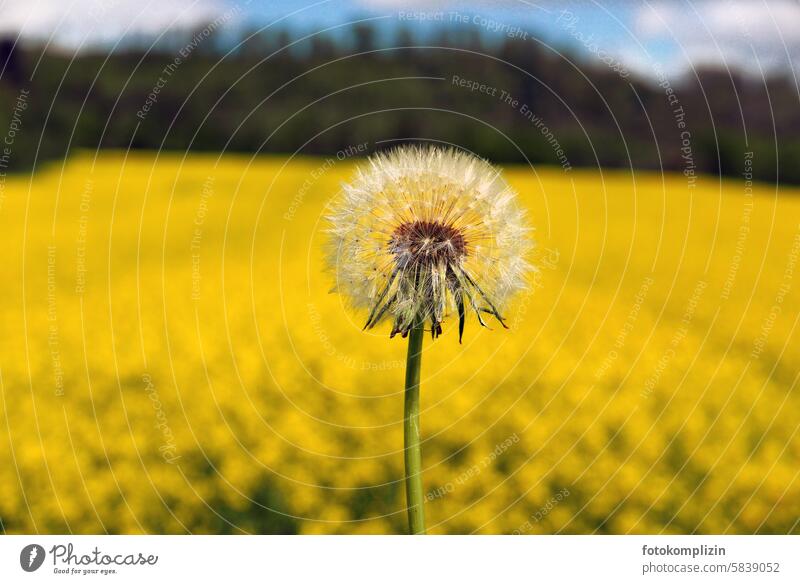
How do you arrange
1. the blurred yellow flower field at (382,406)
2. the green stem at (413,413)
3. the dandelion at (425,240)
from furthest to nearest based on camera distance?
the blurred yellow flower field at (382,406) < the dandelion at (425,240) < the green stem at (413,413)

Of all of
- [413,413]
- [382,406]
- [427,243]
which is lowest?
[382,406]

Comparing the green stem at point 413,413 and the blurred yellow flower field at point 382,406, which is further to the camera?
the blurred yellow flower field at point 382,406

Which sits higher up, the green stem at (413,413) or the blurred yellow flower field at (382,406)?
the green stem at (413,413)

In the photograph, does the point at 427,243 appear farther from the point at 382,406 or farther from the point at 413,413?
the point at 382,406

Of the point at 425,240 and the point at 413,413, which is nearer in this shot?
the point at 413,413

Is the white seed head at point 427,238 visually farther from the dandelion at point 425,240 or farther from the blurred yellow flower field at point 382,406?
the blurred yellow flower field at point 382,406

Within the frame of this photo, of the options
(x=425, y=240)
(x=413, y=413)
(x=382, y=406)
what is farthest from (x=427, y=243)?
(x=382, y=406)

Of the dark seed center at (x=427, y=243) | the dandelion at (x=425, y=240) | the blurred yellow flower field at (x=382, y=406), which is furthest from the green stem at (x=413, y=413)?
the blurred yellow flower field at (x=382, y=406)

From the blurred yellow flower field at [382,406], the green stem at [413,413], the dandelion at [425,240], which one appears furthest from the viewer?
the blurred yellow flower field at [382,406]
